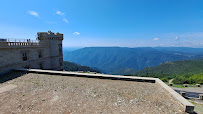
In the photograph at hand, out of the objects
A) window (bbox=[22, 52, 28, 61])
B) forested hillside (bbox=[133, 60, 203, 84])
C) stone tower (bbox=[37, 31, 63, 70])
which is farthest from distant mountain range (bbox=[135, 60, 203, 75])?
window (bbox=[22, 52, 28, 61])

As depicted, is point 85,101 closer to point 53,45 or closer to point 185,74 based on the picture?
point 53,45

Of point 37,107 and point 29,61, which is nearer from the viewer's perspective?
point 37,107

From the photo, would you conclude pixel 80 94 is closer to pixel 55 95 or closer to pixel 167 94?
pixel 55 95

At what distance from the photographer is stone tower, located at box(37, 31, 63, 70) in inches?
868

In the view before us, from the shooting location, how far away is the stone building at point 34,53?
14.3 m

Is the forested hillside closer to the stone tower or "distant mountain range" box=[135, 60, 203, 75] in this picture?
"distant mountain range" box=[135, 60, 203, 75]

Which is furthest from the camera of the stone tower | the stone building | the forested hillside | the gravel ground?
the forested hillside

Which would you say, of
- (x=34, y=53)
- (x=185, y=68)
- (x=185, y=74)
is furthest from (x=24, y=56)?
(x=185, y=68)

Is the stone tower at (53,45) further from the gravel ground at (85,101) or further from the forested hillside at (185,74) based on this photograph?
the forested hillside at (185,74)

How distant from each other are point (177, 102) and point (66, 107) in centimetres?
757

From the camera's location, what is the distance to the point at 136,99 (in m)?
7.09

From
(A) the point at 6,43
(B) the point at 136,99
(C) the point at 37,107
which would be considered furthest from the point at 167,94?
(A) the point at 6,43

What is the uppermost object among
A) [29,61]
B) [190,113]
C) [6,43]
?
[6,43]

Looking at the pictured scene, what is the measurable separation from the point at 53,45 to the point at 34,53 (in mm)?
5253
